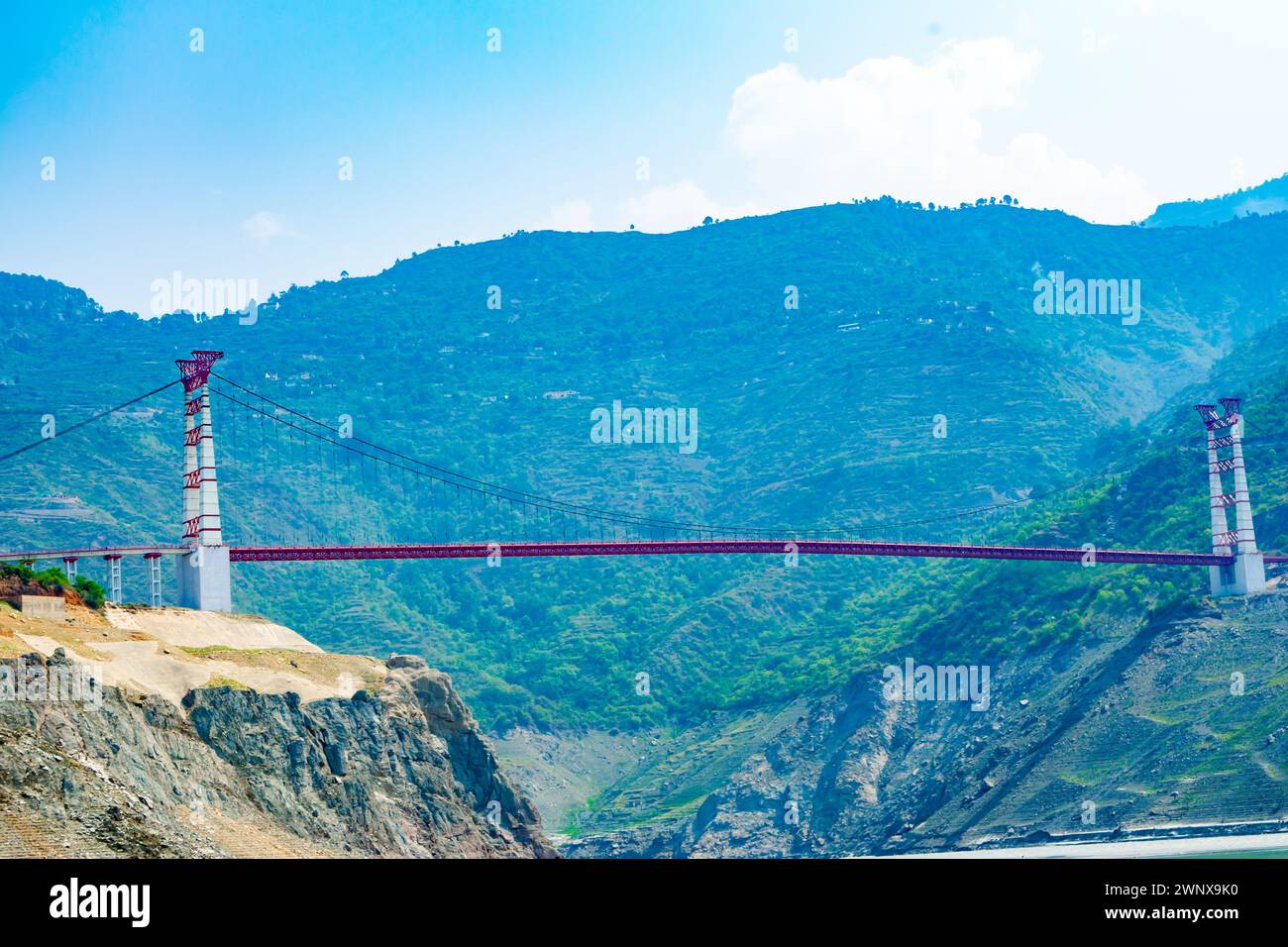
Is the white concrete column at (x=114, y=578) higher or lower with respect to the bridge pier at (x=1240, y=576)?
higher

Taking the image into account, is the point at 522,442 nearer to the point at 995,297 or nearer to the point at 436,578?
the point at 436,578

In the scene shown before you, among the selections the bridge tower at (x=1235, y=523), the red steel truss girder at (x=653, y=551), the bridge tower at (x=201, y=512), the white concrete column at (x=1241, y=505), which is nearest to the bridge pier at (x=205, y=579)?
the bridge tower at (x=201, y=512)

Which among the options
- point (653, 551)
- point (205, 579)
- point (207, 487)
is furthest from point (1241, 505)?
point (205, 579)

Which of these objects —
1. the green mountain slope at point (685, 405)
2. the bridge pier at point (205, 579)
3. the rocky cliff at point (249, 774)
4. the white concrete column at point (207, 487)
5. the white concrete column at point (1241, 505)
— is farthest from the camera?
the green mountain slope at point (685, 405)

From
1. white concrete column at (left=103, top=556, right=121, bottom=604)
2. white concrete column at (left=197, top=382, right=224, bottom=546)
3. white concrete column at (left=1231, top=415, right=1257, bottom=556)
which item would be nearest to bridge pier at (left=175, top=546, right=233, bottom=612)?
white concrete column at (left=197, top=382, right=224, bottom=546)

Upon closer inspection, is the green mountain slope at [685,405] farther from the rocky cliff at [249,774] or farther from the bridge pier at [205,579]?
the bridge pier at [205,579]

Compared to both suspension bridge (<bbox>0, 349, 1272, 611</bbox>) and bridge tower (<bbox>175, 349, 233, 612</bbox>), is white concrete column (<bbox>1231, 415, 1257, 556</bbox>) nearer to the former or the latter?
Answer: suspension bridge (<bbox>0, 349, 1272, 611</bbox>)

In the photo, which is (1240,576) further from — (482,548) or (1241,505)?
(482,548)
